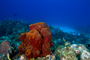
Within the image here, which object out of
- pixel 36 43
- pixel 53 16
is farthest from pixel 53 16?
pixel 36 43

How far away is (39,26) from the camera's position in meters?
3.84

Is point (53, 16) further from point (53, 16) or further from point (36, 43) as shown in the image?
point (36, 43)

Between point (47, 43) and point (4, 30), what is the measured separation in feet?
36.2

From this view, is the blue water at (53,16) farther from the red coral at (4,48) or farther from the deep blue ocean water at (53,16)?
the red coral at (4,48)

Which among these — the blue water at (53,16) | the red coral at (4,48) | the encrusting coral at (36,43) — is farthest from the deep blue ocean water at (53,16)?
the encrusting coral at (36,43)

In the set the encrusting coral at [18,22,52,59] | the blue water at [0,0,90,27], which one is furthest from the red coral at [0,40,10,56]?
the blue water at [0,0,90,27]

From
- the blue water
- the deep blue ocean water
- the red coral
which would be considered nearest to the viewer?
the red coral

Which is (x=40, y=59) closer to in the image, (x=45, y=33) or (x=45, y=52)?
(x=45, y=52)

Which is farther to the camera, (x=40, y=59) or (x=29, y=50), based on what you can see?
(x=29, y=50)

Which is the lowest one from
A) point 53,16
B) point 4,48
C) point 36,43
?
point 4,48

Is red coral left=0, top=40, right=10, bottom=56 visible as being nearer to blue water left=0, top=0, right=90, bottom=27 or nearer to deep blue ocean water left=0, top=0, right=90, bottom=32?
deep blue ocean water left=0, top=0, right=90, bottom=32

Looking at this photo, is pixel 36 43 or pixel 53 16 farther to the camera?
pixel 53 16

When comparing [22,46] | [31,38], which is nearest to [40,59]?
[31,38]

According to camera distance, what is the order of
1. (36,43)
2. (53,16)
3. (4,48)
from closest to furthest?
(36,43) < (4,48) < (53,16)
